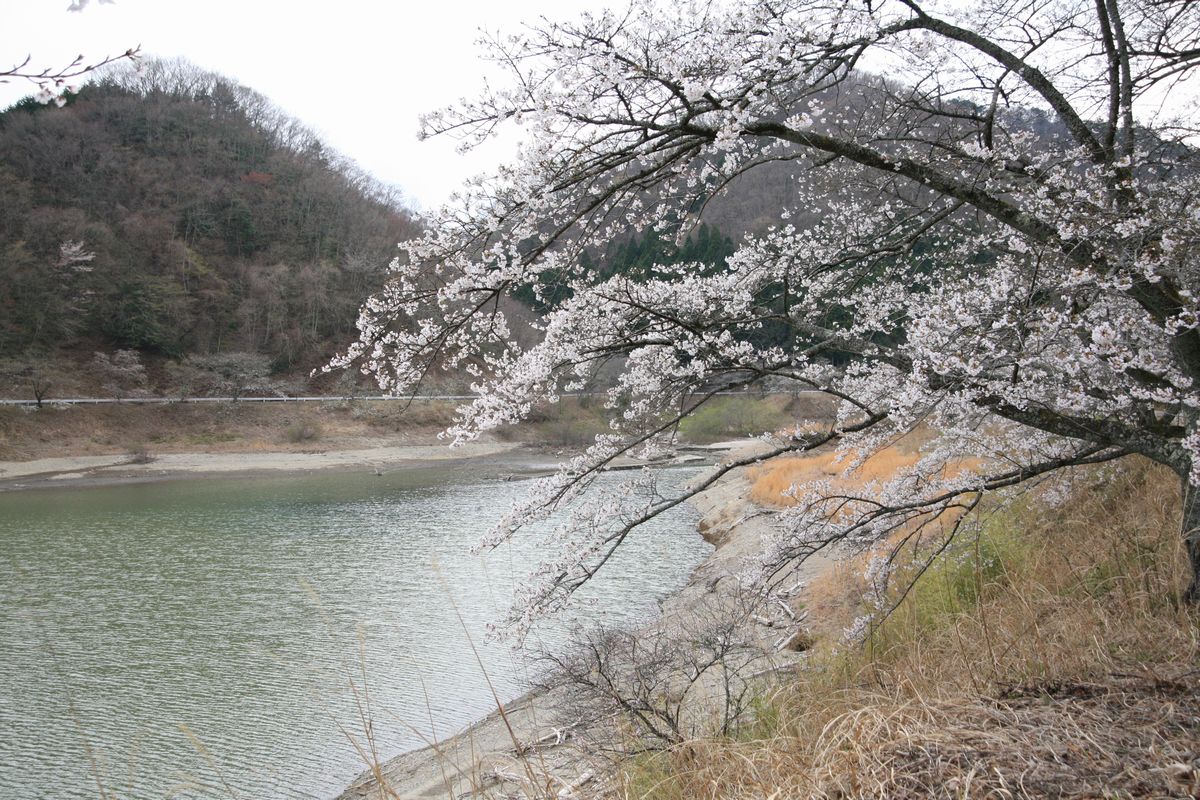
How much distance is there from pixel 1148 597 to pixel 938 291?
84.3 inches

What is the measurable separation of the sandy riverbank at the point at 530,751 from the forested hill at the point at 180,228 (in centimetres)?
3849

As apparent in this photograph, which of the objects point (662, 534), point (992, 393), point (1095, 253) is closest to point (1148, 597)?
point (992, 393)

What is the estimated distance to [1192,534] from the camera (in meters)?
3.70

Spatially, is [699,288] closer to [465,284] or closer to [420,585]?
[465,284]

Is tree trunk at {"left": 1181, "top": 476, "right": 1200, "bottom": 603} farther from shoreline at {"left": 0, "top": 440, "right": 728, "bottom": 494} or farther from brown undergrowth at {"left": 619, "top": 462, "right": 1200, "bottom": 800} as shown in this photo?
shoreline at {"left": 0, "top": 440, "right": 728, "bottom": 494}

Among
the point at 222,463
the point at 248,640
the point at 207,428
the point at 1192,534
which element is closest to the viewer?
the point at 1192,534

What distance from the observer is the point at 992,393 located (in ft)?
11.7

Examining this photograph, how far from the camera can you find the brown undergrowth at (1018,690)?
220 centimetres

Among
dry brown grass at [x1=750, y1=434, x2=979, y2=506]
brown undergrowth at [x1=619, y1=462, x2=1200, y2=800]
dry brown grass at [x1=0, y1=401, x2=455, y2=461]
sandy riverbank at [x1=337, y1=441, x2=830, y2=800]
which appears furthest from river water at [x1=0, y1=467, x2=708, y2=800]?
dry brown grass at [x1=0, y1=401, x2=455, y2=461]

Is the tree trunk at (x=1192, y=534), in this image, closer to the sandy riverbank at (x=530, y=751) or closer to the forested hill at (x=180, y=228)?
the sandy riverbank at (x=530, y=751)

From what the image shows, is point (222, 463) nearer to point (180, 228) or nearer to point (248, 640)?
point (248, 640)

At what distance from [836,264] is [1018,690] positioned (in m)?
3.00

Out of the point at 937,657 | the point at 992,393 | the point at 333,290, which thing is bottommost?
the point at 937,657

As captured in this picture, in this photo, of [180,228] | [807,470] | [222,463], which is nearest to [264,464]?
[222,463]
